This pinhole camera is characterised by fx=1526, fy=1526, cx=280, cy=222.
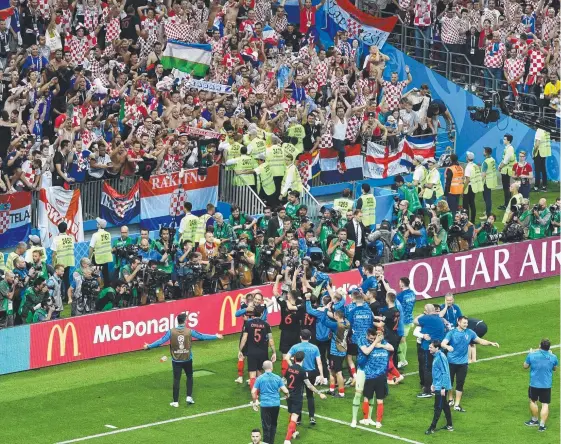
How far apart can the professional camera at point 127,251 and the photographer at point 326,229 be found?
4719 mm

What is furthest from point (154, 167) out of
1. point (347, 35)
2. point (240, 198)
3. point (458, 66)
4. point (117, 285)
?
point (458, 66)

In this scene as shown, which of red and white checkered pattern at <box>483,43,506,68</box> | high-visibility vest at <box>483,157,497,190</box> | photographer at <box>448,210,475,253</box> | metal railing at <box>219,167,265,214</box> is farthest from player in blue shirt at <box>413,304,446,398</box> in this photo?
red and white checkered pattern at <box>483,43,506,68</box>

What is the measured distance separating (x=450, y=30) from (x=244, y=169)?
11.9 m

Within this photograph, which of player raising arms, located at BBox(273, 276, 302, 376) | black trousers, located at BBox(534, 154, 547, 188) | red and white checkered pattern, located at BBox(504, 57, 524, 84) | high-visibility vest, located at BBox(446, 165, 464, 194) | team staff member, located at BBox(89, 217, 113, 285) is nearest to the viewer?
player raising arms, located at BBox(273, 276, 302, 376)

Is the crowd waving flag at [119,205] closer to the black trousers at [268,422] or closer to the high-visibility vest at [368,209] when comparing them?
the high-visibility vest at [368,209]

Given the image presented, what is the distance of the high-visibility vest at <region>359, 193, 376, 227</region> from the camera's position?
34.8 meters

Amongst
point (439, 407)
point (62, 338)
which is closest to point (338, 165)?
point (62, 338)

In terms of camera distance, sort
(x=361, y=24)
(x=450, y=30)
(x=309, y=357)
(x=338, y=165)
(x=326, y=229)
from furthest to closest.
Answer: (x=450, y=30)
(x=361, y=24)
(x=338, y=165)
(x=326, y=229)
(x=309, y=357)

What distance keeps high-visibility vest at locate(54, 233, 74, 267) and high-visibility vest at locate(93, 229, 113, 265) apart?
51cm

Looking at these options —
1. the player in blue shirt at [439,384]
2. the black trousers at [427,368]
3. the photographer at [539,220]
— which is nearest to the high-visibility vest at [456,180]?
the photographer at [539,220]

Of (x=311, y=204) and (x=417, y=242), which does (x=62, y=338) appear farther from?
(x=417, y=242)

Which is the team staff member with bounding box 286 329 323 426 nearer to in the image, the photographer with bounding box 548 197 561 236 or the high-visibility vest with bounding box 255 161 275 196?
the high-visibility vest with bounding box 255 161 275 196

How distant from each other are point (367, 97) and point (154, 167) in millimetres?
8230

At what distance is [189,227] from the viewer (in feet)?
107
